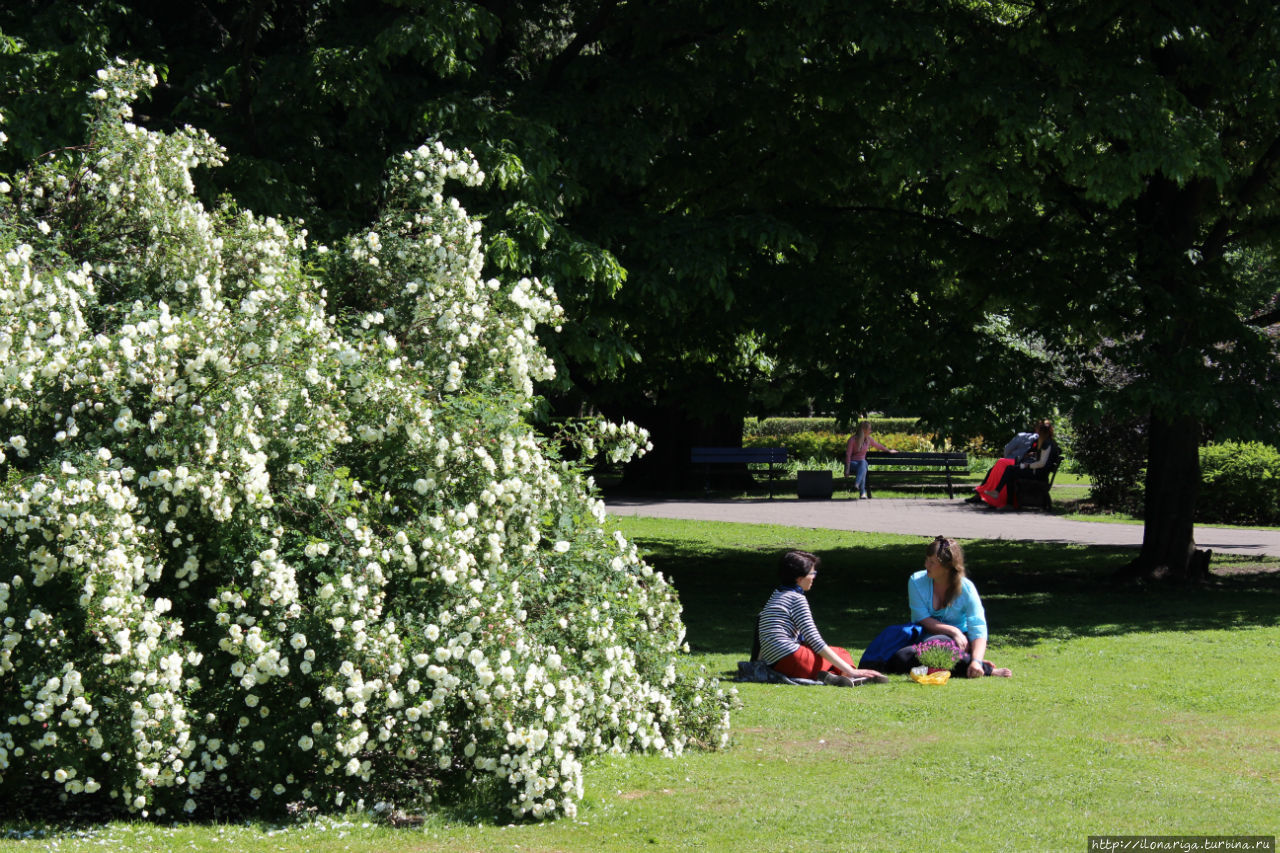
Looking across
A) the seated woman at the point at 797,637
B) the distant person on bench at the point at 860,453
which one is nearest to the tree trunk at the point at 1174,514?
the seated woman at the point at 797,637

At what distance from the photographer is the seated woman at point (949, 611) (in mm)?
9117

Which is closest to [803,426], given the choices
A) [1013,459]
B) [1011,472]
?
[1013,459]

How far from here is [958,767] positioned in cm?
650

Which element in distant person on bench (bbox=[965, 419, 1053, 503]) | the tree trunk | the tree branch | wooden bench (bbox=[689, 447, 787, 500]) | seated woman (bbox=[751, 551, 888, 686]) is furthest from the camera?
wooden bench (bbox=[689, 447, 787, 500])

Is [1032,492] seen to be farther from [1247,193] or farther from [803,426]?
[803,426]

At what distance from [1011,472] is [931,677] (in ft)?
52.3

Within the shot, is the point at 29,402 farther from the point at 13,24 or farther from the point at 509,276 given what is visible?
the point at 13,24

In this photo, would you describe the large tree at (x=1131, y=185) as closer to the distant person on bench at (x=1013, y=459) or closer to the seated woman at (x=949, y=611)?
the seated woman at (x=949, y=611)

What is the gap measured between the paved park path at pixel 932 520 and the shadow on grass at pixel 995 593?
1.21m

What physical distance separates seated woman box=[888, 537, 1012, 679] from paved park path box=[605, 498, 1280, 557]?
970 centimetres

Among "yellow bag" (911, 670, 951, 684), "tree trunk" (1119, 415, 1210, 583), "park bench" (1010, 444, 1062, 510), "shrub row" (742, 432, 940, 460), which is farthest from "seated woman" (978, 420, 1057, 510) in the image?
"yellow bag" (911, 670, 951, 684)

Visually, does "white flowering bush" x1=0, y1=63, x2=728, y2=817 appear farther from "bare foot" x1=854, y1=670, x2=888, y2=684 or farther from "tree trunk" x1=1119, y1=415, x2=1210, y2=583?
"tree trunk" x1=1119, y1=415, x2=1210, y2=583

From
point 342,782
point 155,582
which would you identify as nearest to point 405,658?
point 342,782

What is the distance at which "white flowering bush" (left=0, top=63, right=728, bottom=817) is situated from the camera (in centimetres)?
547
